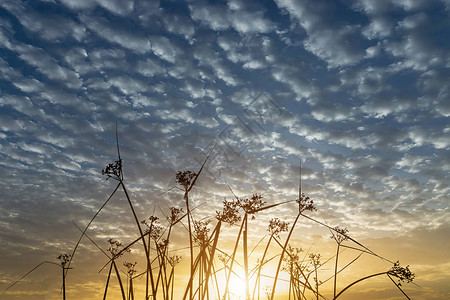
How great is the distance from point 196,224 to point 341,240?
54.8 ft

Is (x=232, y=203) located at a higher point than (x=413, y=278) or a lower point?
higher

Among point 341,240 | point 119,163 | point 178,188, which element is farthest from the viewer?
point 341,240

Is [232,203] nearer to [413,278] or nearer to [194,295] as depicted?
[194,295]

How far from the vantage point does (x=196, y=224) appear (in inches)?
311

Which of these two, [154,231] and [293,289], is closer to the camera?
[154,231]

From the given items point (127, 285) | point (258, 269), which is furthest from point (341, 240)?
point (127, 285)

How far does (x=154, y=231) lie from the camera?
9.42 meters

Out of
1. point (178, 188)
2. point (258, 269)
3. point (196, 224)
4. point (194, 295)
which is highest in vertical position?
point (178, 188)

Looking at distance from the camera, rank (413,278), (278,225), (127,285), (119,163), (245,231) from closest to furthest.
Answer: (245,231) < (119,163) < (278,225) < (127,285) < (413,278)

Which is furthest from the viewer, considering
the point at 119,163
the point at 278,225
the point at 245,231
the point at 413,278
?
the point at 413,278

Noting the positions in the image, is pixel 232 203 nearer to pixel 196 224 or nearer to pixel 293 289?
pixel 196 224

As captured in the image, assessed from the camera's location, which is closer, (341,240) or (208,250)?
(208,250)

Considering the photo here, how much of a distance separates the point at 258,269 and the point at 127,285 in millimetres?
3547

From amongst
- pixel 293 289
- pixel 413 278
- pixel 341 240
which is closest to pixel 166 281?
pixel 293 289
